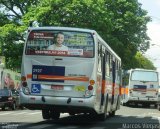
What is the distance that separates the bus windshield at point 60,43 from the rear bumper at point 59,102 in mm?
1480

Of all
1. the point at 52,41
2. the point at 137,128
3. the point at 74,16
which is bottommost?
the point at 137,128

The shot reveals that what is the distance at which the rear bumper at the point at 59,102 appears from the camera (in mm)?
19406

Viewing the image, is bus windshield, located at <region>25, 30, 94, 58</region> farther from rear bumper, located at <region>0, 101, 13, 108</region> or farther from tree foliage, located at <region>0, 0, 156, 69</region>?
tree foliage, located at <region>0, 0, 156, 69</region>

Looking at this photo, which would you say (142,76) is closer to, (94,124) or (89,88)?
(94,124)

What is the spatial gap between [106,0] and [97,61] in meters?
40.2

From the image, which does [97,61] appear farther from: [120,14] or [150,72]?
[120,14]

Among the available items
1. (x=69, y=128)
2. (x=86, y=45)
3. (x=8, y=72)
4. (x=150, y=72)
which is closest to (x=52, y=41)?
(x=86, y=45)

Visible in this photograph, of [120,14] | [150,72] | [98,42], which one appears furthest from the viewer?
[120,14]

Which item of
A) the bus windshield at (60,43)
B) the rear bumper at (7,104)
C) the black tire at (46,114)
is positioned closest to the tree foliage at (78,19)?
the rear bumper at (7,104)

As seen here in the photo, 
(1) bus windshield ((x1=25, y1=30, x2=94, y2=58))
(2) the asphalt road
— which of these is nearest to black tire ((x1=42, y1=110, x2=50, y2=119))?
(2) the asphalt road

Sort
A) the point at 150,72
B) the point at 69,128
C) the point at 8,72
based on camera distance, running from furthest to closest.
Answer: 1. the point at 8,72
2. the point at 150,72
3. the point at 69,128

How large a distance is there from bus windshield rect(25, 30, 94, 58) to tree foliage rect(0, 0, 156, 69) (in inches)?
1175

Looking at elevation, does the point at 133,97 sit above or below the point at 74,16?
below

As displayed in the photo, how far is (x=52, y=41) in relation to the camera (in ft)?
65.5
